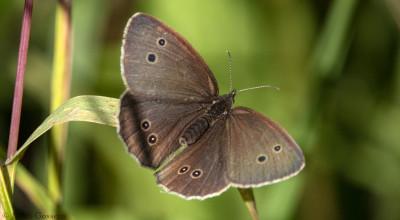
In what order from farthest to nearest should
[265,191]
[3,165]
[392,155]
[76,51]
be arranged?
[76,51] → [392,155] → [265,191] → [3,165]

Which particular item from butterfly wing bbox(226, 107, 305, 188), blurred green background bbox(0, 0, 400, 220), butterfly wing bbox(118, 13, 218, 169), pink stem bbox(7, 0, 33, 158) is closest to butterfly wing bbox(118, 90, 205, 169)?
butterfly wing bbox(118, 13, 218, 169)

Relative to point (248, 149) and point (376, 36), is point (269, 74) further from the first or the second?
point (248, 149)

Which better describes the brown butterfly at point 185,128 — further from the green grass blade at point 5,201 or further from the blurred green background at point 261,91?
the blurred green background at point 261,91

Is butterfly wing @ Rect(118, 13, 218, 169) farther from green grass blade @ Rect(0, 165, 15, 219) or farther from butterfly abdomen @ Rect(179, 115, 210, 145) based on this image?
green grass blade @ Rect(0, 165, 15, 219)

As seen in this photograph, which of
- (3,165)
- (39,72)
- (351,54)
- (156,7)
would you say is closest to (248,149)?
(3,165)

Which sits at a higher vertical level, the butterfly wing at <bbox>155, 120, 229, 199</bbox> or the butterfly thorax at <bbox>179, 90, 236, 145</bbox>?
the butterfly thorax at <bbox>179, 90, 236, 145</bbox>

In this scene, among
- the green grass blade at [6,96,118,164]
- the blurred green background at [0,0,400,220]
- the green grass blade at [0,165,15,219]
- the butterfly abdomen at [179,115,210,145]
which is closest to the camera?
the green grass blade at [0,165,15,219]

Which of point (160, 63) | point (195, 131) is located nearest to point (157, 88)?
point (160, 63)
